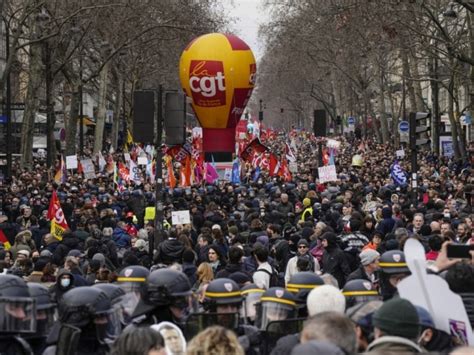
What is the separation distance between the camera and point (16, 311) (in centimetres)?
715

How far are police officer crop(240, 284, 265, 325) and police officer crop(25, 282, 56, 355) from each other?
1.26 metres

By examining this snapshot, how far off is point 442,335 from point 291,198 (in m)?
19.5

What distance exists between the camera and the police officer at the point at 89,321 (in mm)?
7180

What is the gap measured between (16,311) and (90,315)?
414mm

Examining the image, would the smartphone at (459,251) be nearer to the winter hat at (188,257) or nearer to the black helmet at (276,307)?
the black helmet at (276,307)

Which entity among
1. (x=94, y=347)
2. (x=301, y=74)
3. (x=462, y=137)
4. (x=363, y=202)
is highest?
(x=301, y=74)

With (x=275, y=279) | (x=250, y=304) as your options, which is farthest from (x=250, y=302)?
(x=275, y=279)

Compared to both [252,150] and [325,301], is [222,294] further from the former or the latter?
[252,150]

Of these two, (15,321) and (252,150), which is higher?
(252,150)

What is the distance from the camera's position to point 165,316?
24.6ft

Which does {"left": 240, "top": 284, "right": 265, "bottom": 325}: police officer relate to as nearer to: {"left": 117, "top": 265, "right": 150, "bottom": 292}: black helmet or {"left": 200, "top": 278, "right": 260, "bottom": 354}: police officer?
{"left": 200, "top": 278, "right": 260, "bottom": 354}: police officer

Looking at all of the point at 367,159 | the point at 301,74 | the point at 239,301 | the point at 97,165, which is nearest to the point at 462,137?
the point at 367,159

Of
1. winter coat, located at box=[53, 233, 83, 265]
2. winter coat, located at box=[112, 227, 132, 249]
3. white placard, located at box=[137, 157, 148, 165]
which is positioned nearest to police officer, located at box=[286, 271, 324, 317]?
winter coat, located at box=[53, 233, 83, 265]

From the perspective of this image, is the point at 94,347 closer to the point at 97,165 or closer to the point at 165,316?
the point at 165,316
